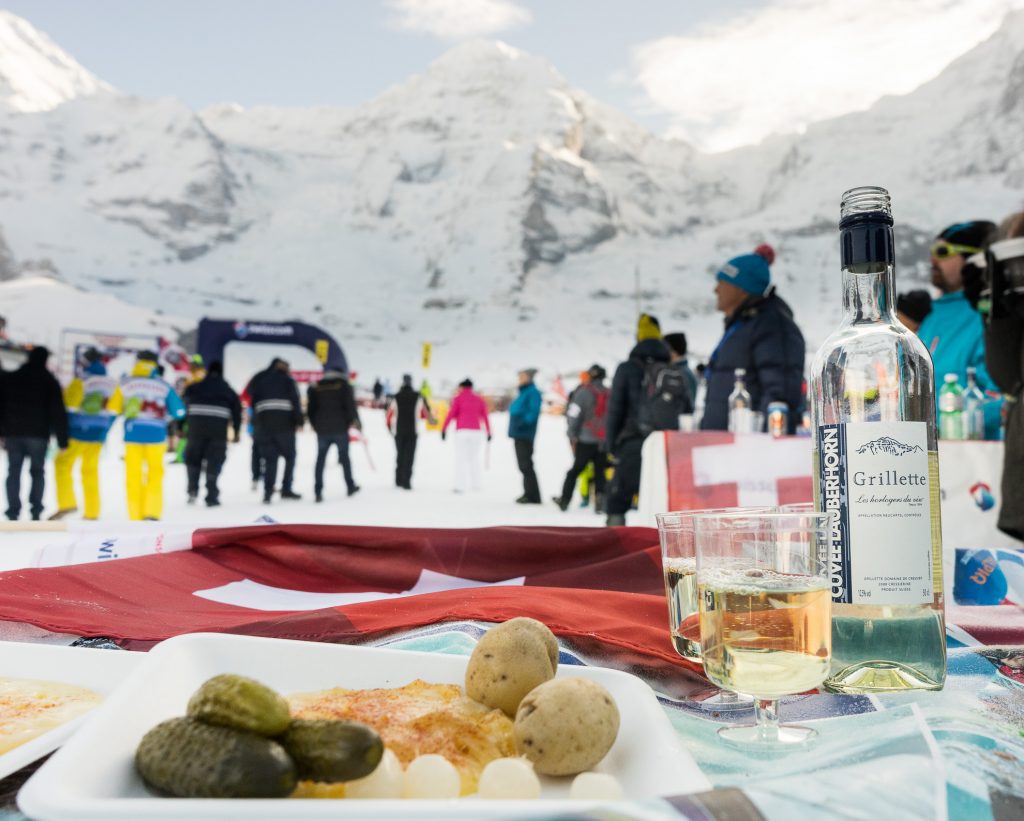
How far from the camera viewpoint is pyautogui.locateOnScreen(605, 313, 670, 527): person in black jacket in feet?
16.2

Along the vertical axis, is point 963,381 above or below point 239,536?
above

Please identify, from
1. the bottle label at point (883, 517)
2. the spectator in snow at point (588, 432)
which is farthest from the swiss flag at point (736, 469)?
the spectator in snow at point (588, 432)

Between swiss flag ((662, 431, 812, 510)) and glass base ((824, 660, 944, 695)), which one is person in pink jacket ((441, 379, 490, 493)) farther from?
glass base ((824, 660, 944, 695))

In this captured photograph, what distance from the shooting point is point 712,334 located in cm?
4444

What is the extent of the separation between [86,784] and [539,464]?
11561 mm

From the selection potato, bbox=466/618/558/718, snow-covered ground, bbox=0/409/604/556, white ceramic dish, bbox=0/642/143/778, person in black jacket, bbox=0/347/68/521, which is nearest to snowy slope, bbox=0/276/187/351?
snow-covered ground, bbox=0/409/604/556

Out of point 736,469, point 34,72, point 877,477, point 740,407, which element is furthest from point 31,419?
point 34,72

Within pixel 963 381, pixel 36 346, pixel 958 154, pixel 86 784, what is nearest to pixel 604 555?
pixel 86 784

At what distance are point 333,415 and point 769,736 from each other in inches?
313

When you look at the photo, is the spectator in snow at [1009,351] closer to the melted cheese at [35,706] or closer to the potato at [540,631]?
the potato at [540,631]

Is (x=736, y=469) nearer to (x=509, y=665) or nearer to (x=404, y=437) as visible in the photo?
(x=509, y=665)

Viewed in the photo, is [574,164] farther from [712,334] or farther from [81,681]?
[81,681]

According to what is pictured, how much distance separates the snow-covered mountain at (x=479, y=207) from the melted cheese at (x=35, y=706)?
3996 cm

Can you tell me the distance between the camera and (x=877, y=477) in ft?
2.52
